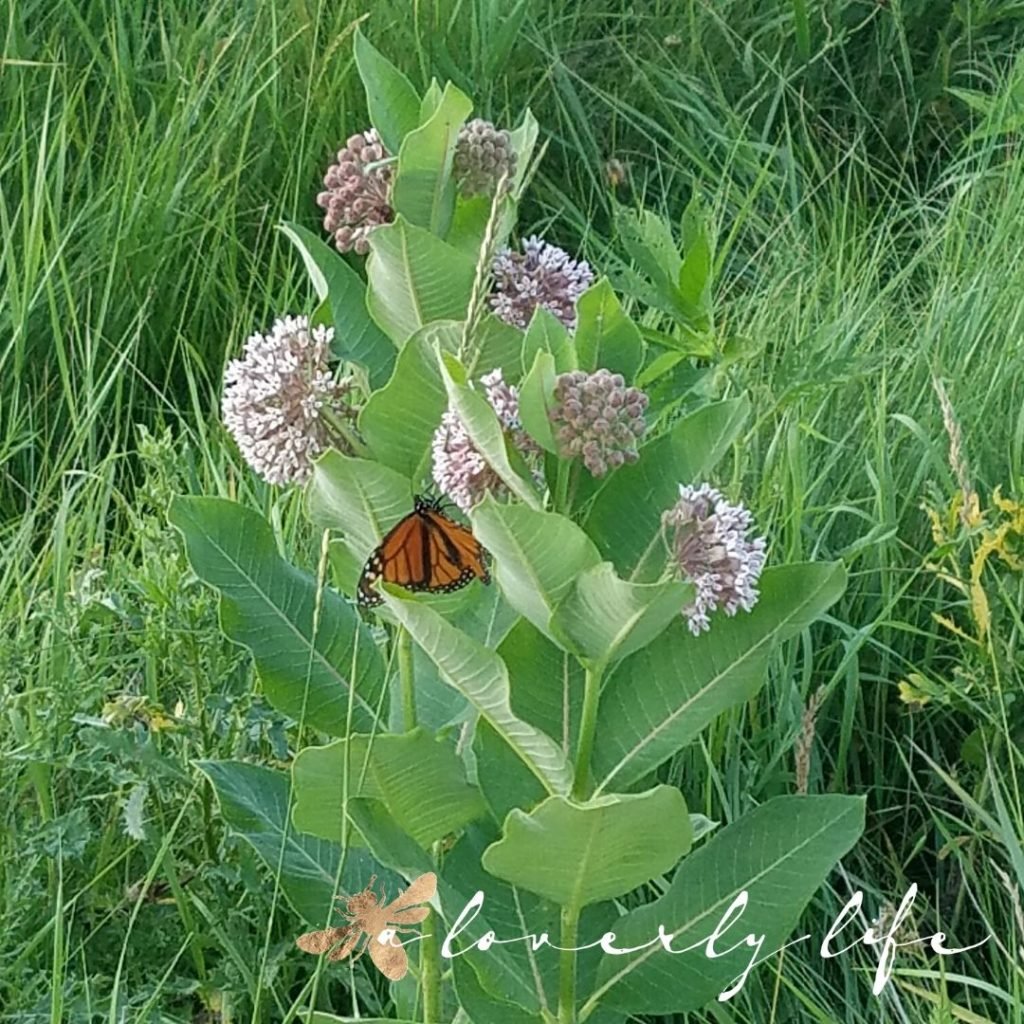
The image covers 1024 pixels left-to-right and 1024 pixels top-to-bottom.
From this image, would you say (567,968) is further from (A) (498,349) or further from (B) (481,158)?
(B) (481,158)

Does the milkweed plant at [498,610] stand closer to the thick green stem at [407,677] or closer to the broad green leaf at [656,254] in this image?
the thick green stem at [407,677]

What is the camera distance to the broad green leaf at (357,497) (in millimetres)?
1094

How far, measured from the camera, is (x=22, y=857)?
150cm

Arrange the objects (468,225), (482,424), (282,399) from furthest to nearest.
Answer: (468,225)
(282,399)
(482,424)

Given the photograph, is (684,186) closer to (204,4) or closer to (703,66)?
(703,66)

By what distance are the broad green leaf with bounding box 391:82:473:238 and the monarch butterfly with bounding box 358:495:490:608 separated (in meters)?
0.20

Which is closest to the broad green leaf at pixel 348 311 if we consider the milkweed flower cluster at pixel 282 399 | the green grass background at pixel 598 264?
the milkweed flower cluster at pixel 282 399

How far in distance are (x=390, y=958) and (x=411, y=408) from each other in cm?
37

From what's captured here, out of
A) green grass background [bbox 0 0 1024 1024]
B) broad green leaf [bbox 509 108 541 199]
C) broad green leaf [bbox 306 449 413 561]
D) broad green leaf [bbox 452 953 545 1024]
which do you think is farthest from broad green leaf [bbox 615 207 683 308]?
broad green leaf [bbox 452 953 545 1024]

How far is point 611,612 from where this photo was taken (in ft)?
3.26

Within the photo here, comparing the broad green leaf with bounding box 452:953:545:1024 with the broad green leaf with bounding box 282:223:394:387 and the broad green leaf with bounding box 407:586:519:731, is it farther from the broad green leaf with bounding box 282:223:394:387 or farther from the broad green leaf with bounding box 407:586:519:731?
the broad green leaf with bounding box 282:223:394:387

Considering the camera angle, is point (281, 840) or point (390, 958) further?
point (281, 840)

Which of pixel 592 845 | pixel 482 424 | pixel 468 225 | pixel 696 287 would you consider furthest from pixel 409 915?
pixel 696 287

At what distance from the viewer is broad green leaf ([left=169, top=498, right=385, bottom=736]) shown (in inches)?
48.4
